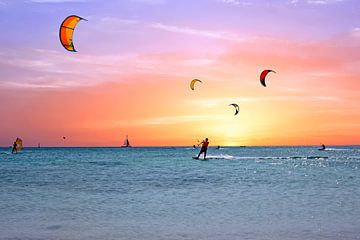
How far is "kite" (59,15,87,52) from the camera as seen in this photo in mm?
17625

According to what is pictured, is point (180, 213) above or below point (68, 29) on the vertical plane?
below

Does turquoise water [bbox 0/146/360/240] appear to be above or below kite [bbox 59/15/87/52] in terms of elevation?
below

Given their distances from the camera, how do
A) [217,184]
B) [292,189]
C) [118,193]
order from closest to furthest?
1. [118,193]
2. [292,189]
3. [217,184]

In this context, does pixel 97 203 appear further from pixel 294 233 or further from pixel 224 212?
pixel 294 233

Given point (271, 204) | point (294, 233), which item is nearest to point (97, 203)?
point (271, 204)

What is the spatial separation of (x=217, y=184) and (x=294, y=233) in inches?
435

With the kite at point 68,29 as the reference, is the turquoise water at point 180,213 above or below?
below

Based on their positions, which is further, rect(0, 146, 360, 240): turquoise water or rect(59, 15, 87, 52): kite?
rect(59, 15, 87, 52): kite

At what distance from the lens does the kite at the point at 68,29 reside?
17.6 m

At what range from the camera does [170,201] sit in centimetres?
1505

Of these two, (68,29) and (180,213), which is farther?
(68,29)

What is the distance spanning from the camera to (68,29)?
59.0ft

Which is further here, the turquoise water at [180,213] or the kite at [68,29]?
the kite at [68,29]

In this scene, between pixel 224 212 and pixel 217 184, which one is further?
pixel 217 184
